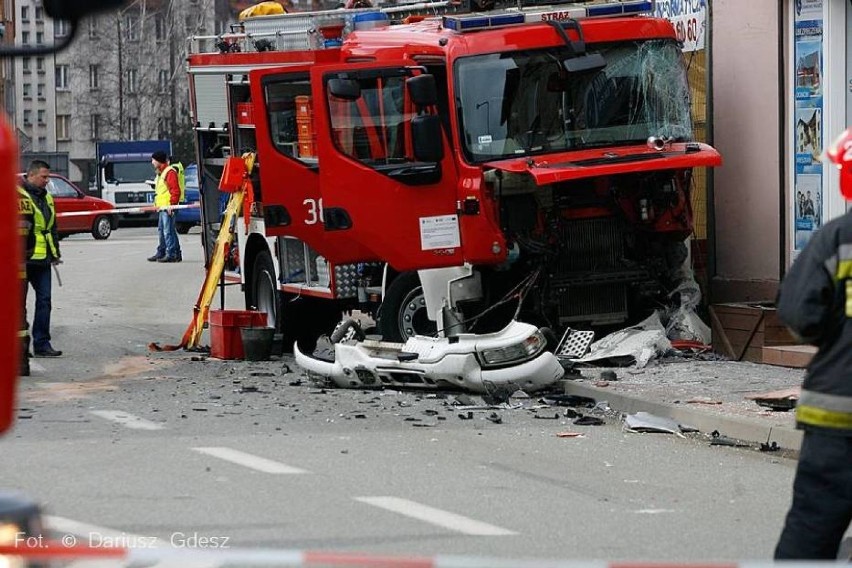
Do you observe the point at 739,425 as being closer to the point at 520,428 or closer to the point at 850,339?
the point at 520,428

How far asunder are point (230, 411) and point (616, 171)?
11.5 feet

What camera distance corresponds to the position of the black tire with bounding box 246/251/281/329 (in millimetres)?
16281

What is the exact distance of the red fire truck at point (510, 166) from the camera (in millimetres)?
13336

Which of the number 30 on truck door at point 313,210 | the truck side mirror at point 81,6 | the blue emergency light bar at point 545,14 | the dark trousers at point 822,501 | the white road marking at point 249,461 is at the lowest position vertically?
the white road marking at point 249,461

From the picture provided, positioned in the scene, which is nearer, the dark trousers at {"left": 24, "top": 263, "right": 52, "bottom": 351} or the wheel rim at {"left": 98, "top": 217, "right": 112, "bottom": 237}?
the dark trousers at {"left": 24, "top": 263, "right": 52, "bottom": 351}

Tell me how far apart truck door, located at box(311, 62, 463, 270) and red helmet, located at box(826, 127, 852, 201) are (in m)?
8.11

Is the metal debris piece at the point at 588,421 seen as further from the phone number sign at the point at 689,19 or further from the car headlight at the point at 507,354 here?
the phone number sign at the point at 689,19

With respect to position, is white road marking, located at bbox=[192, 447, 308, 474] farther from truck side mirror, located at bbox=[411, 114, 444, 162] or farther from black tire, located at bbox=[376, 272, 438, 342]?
black tire, located at bbox=[376, 272, 438, 342]

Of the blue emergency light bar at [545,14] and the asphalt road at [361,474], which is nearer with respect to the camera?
the asphalt road at [361,474]

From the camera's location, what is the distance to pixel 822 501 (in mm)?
5051

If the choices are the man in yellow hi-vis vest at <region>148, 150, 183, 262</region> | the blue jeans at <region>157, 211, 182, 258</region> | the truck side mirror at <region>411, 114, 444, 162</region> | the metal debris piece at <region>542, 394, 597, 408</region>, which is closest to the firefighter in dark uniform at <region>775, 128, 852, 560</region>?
the metal debris piece at <region>542, 394, 597, 408</region>

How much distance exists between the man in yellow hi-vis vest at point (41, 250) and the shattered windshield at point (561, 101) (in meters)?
4.25

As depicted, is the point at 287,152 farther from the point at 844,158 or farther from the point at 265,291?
the point at 844,158

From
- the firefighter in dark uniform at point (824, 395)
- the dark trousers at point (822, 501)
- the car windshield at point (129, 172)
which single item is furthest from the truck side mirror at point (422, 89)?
the car windshield at point (129, 172)
